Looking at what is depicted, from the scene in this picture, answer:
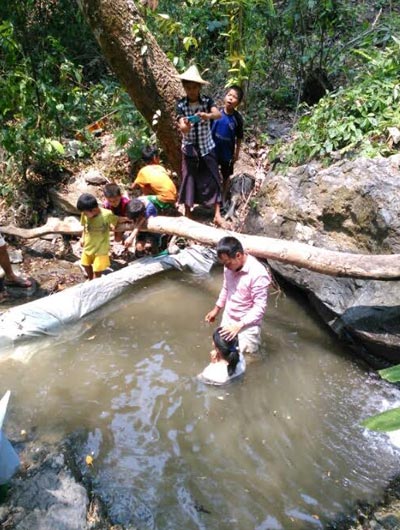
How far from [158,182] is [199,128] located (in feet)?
2.61

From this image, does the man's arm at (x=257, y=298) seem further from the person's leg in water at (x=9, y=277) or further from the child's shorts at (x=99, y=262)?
the person's leg in water at (x=9, y=277)

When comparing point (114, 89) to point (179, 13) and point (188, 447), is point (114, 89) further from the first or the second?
point (188, 447)

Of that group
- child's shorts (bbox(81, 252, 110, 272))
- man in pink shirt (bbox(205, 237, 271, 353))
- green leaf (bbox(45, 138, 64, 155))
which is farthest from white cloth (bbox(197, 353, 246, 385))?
green leaf (bbox(45, 138, 64, 155))

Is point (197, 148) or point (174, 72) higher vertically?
point (174, 72)

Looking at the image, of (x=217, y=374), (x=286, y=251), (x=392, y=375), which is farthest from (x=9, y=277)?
(x=392, y=375)

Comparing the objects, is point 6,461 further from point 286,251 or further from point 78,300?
point 286,251

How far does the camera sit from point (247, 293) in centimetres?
399

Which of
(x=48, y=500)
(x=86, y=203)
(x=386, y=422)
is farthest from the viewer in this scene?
(x=86, y=203)

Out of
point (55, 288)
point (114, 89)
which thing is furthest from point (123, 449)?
point (114, 89)

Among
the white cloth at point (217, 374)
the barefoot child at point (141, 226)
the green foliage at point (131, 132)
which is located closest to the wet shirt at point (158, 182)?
the barefoot child at point (141, 226)

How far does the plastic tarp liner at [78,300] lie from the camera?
424 centimetres

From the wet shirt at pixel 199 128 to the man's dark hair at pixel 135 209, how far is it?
955mm

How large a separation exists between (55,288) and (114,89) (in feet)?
13.4

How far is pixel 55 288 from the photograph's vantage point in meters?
5.57
